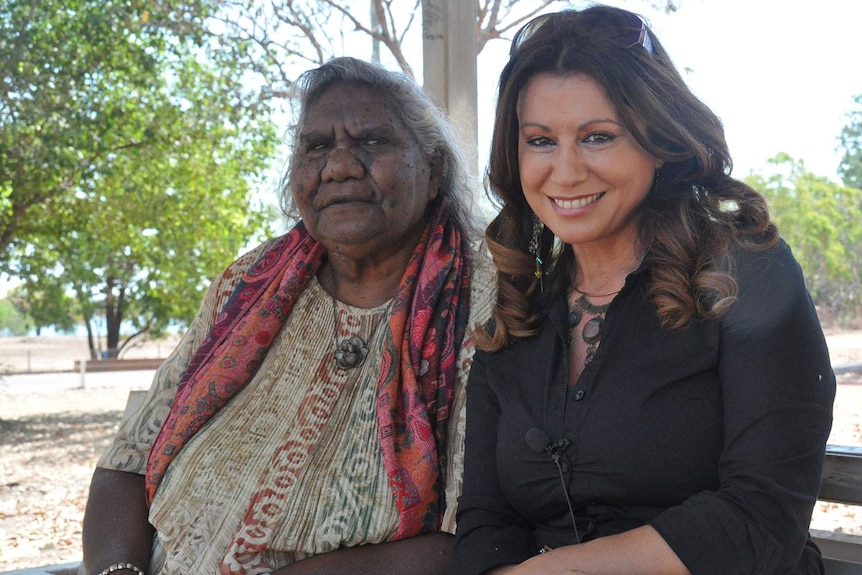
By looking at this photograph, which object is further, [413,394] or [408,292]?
[408,292]

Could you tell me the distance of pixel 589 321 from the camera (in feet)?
6.55

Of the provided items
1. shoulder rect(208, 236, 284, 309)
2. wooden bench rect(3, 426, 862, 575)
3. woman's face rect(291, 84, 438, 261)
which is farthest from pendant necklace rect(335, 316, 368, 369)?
wooden bench rect(3, 426, 862, 575)

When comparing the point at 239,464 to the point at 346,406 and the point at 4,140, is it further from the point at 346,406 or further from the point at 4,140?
the point at 4,140

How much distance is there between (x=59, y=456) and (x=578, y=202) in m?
9.85

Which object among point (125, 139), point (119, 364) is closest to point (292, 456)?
point (125, 139)

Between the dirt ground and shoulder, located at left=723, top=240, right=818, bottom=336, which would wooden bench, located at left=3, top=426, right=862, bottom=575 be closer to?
shoulder, located at left=723, top=240, right=818, bottom=336

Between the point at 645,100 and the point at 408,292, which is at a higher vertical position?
the point at 645,100

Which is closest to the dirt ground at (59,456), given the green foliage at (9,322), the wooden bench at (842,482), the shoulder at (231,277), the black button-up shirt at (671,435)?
the wooden bench at (842,482)

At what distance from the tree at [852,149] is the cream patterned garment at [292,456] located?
6.69 meters

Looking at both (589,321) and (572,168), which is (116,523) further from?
(572,168)

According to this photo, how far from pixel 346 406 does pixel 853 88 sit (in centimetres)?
686

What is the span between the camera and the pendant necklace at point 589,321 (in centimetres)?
194

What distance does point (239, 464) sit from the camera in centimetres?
250

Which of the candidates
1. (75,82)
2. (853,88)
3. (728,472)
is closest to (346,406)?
(728,472)
